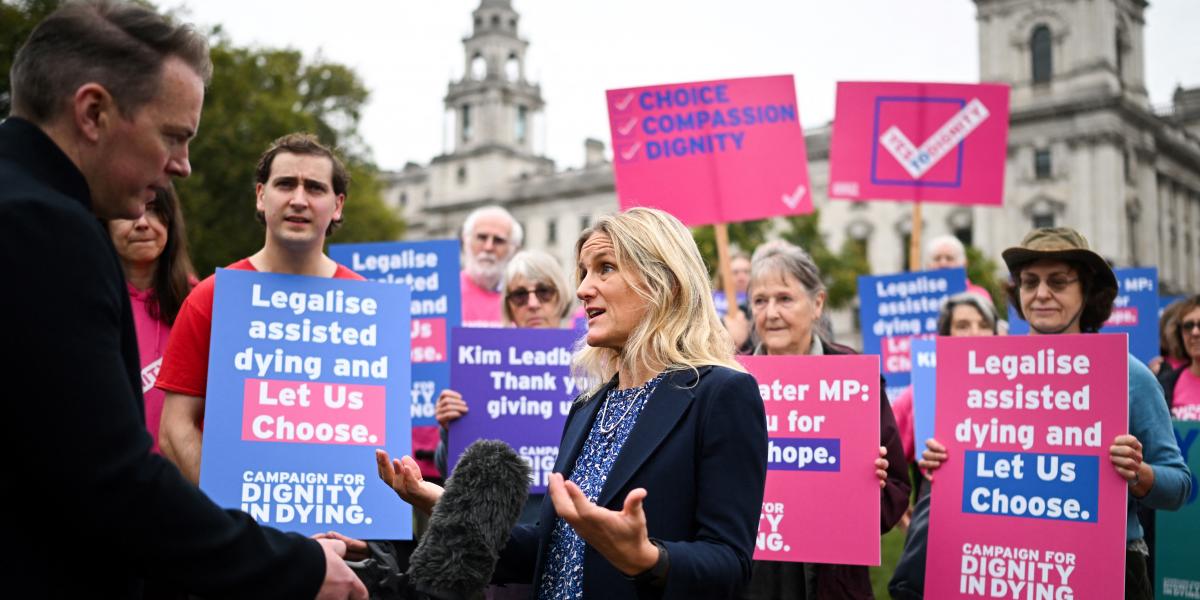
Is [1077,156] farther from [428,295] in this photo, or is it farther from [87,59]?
[87,59]

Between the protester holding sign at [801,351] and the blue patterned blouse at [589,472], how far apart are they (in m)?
1.56

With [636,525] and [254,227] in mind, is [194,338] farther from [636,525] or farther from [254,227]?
[254,227]

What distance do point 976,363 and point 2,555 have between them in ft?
11.3

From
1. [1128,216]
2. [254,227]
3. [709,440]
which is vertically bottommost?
[709,440]

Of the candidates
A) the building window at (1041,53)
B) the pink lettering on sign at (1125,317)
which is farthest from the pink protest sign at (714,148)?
the building window at (1041,53)

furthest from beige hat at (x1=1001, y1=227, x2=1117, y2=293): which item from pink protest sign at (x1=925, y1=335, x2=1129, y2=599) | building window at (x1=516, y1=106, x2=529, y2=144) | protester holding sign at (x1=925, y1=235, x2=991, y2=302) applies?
building window at (x1=516, y1=106, x2=529, y2=144)

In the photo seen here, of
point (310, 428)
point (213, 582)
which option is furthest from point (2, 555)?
point (310, 428)

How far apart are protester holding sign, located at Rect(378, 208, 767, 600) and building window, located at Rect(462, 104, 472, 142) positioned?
88512 millimetres

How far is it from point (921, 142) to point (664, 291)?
21.0 feet

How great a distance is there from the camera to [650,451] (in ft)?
9.42

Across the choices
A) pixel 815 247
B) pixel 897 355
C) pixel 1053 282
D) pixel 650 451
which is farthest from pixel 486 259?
pixel 815 247

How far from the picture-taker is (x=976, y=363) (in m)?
4.43

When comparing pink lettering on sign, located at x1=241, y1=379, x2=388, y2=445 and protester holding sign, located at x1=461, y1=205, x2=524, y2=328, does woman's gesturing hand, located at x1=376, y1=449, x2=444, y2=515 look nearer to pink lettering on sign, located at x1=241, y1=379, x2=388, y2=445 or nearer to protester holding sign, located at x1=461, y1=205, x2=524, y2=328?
pink lettering on sign, located at x1=241, y1=379, x2=388, y2=445

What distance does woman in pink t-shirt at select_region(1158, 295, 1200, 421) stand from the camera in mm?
6699
